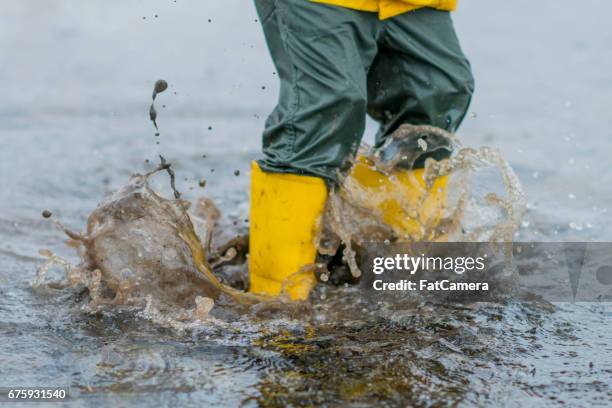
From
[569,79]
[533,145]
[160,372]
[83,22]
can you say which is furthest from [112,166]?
[83,22]

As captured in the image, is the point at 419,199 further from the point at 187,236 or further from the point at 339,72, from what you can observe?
the point at 187,236

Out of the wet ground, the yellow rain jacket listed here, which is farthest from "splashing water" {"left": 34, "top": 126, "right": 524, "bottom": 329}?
the yellow rain jacket

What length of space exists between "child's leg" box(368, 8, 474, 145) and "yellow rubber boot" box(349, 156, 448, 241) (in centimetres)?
21

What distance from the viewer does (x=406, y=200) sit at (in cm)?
339

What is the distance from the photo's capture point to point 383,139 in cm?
339

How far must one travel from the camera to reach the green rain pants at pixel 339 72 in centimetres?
289

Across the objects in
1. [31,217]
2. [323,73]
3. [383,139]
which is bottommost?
[31,217]

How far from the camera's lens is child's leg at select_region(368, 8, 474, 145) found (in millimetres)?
3082

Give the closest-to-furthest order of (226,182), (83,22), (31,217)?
(31,217) → (226,182) → (83,22)

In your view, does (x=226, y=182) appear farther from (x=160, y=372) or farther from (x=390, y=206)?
(x=160, y=372)

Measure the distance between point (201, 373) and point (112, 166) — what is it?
2.91 meters

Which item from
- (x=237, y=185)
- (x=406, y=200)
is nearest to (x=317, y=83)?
(x=406, y=200)

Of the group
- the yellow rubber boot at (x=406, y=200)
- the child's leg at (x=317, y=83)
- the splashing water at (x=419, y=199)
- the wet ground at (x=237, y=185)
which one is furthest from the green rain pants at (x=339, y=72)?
the wet ground at (x=237, y=185)

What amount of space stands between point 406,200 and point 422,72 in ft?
1.57
